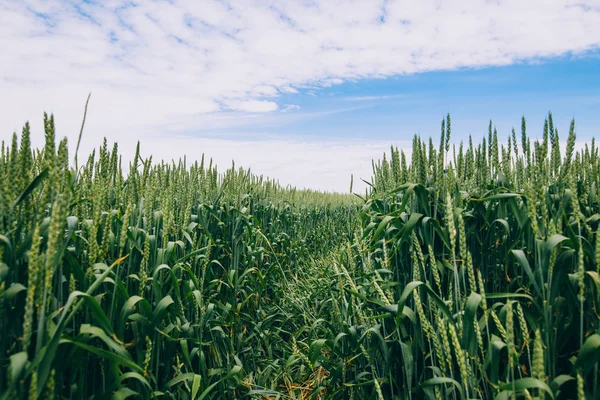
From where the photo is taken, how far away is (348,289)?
237 centimetres

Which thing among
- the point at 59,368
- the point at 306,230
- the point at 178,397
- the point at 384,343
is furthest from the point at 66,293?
the point at 306,230

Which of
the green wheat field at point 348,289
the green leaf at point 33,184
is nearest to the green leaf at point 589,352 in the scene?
the green wheat field at point 348,289

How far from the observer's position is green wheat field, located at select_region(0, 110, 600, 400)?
1577 millimetres

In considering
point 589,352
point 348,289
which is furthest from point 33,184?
point 589,352

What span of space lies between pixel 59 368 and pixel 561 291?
269cm

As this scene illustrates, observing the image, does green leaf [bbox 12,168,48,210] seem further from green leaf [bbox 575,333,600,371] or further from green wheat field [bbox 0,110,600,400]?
green leaf [bbox 575,333,600,371]

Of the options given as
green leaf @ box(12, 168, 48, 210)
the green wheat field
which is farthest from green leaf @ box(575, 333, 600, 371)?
green leaf @ box(12, 168, 48, 210)

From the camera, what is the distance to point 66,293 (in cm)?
205

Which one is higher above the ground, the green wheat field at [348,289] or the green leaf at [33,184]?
the green leaf at [33,184]

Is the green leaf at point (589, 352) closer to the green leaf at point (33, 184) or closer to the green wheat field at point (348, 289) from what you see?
the green wheat field at point (348, 289)

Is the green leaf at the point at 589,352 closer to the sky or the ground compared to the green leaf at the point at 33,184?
closer to the ground

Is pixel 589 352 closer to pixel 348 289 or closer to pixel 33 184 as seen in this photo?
pixel 348 289

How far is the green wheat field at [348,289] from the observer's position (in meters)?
1.58

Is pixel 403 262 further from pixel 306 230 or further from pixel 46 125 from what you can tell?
pixel 306 230
